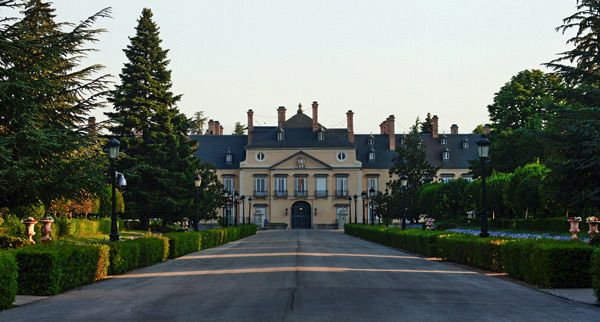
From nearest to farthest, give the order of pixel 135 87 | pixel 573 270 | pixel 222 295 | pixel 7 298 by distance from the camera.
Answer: pixel 7 298 < pixel 222 295 < pixel 573 270 < pixel 135 87

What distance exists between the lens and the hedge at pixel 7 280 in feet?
42.1

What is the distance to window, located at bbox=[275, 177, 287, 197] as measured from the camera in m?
104

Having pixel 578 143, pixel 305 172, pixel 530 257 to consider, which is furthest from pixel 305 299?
pixel 305 172

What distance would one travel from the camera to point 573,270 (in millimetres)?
16109

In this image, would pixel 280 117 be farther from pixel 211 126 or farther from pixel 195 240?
pixel 195 240

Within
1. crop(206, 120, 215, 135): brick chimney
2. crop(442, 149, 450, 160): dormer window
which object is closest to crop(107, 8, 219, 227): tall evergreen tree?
crop(442, 149, 450, 160): dormer window

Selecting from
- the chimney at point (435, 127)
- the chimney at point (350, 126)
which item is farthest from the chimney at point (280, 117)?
the chimney at point (435, 127)

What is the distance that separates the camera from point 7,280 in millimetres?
12992

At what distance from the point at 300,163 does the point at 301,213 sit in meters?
6.77

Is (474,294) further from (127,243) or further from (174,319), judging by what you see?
(127,243)

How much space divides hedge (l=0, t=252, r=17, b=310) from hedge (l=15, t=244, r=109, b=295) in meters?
1.94

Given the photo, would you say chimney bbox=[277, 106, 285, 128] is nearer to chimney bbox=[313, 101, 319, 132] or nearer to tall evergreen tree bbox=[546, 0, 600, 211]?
chimney bbox=[313, 101, 319, 132]

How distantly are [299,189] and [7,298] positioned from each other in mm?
91703

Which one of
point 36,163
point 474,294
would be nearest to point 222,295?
point 474,294
